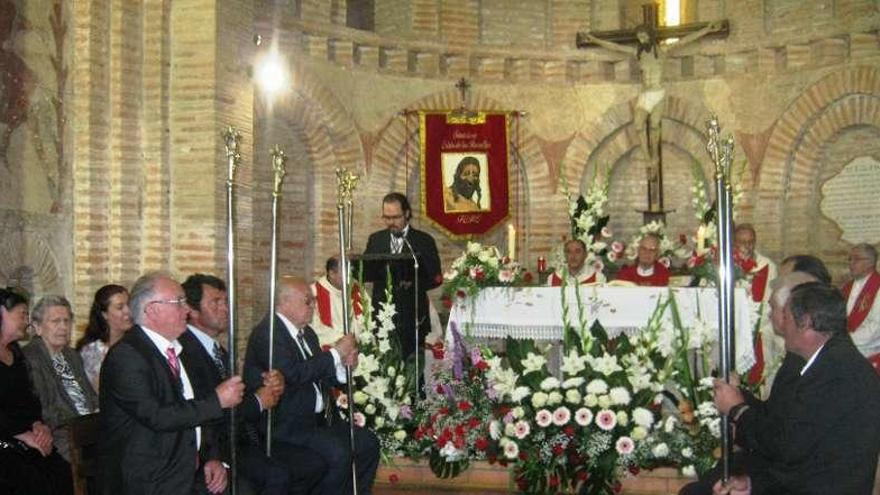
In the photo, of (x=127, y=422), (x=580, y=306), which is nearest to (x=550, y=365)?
(x=580, y=306)

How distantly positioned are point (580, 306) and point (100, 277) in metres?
4.34

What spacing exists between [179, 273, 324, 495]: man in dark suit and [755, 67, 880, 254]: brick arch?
8.44 metres

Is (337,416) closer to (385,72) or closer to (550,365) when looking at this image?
(550,365)

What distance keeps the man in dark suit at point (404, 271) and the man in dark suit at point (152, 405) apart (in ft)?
9.65

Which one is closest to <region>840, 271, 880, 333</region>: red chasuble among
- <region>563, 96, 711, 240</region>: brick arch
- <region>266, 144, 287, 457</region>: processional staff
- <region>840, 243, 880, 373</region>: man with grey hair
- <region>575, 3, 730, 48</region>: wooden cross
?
<region>840, 243, 880, 373</region>: man with grey hair

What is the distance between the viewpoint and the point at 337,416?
6.87 meters

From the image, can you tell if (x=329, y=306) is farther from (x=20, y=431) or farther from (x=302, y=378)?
(x=20, y=431)

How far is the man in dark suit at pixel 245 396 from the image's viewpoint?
563 cm

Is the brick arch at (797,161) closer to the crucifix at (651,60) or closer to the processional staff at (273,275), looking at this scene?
the crucifix at (651,60)

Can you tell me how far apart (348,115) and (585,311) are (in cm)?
547

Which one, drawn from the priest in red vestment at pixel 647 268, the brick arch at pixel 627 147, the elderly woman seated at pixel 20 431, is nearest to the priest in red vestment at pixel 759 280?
the priest in red vestment at pixel 647 268

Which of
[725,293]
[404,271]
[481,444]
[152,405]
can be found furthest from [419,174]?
[152,405]

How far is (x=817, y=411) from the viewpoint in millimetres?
4320

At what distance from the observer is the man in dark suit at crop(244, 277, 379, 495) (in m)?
6.09
